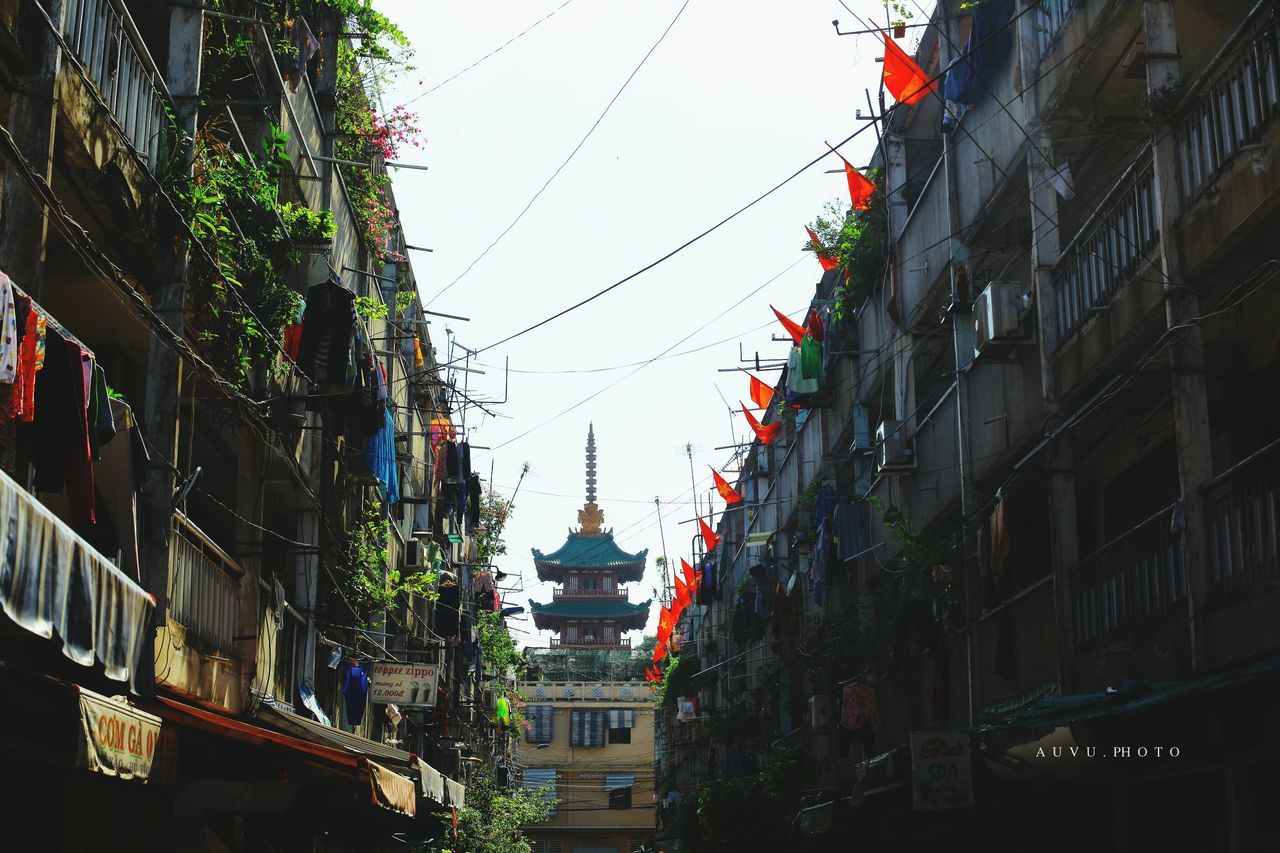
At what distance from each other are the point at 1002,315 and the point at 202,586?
909 centimetres

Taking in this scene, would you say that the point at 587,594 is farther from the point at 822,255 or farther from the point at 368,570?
the point at 368,570

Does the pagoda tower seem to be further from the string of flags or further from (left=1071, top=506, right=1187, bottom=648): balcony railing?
(left=1071, top=506, right=1187, bottom=648): balcony railing

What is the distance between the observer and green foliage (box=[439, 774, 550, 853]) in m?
37.0

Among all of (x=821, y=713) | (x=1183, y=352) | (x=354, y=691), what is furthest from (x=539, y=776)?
(x=1183, y=352)

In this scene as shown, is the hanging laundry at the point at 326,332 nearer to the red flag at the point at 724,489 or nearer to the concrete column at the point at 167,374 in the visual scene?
the concrete column at the point at 167,374

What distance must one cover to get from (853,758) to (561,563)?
68549 millimetres

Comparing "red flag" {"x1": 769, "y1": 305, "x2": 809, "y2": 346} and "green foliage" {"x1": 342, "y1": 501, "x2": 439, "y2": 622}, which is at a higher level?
"red flag" {"x1": 769, "y1": 305, "x2": 809, "y2": 346}

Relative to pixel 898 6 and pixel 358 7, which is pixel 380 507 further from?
pixel 898 6

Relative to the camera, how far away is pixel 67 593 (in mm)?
7902

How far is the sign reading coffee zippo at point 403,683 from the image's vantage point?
2344 cm

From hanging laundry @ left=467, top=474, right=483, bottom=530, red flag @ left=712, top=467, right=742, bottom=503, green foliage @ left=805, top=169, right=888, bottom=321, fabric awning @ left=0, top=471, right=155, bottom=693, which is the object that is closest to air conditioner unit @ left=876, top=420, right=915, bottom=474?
green foliage @ left=805, top=169, right=888, bottom=321

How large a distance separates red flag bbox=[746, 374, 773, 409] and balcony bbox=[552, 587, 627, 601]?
57.9m

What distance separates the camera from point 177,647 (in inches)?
556

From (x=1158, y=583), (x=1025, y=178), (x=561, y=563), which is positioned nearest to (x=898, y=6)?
(x=1025, y=178)
